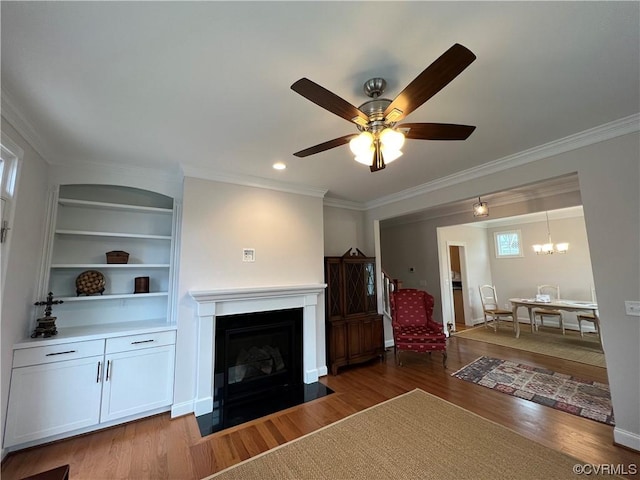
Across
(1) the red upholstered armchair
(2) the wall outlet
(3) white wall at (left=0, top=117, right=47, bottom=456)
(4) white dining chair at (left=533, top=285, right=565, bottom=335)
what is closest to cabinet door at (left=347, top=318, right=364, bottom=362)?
(1) the red upholstered armchair

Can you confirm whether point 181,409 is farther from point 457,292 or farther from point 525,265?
point 525,265

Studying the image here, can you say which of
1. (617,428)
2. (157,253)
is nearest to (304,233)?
(157,253)

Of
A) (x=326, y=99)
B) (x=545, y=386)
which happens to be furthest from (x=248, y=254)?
(x=545, y=386)

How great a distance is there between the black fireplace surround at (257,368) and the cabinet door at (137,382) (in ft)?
1.54

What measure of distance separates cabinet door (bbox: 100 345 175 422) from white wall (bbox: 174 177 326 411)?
109 millimetres

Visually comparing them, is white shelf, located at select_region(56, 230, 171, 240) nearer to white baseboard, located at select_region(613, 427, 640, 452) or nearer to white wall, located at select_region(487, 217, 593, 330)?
white baseboard, located at select_region(613, 427, 640, 452)

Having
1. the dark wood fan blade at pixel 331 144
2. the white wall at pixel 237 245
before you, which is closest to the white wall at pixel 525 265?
the white wall at pixel 237 245

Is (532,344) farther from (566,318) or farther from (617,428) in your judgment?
(617,428)

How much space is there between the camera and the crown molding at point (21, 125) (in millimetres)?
1791

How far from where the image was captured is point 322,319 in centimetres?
371

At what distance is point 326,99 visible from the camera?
1361mm

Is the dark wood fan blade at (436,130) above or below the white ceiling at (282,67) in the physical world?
below

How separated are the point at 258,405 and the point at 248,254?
5.64 ft

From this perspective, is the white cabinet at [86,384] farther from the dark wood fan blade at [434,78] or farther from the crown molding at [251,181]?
the dark wood fan blade at [434,78]
